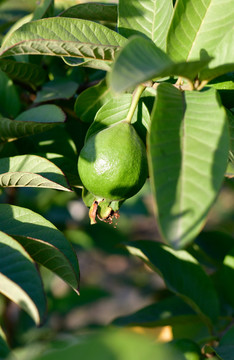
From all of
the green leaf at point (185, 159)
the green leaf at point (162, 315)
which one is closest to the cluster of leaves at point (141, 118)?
the green leaf at point (185, 159)

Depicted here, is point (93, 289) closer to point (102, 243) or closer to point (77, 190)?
point (102, 243)

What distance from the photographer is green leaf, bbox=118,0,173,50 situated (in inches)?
32.2

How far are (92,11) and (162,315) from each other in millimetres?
838

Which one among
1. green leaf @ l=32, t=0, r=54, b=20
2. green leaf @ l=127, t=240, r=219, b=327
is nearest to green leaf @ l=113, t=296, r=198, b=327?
green leaf @ l=127, t=240, r=219, b=327

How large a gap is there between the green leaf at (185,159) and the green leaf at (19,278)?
0.79ft

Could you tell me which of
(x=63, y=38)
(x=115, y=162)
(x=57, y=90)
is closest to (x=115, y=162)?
(x=115, y=162)

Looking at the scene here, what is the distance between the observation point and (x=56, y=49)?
74 cm

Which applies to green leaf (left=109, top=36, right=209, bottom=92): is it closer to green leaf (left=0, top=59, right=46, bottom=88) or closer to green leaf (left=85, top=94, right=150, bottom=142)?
green leaf (left=85, top=94, right=150, bottom=142)

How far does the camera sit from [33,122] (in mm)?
855

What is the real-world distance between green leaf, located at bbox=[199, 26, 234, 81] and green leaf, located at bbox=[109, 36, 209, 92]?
0.04 m

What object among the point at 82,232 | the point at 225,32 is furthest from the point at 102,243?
the point at 225,32

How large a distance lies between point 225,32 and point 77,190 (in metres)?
0.51

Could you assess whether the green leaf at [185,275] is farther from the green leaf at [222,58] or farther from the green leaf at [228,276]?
the green leaf at [222,58]

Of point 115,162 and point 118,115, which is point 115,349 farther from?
point 118,115
